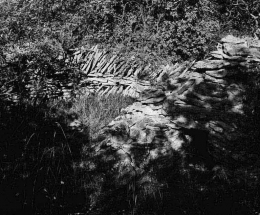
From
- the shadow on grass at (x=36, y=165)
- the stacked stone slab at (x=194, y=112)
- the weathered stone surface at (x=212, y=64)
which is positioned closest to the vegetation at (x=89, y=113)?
the shadow on grass at (x=36, y=165)

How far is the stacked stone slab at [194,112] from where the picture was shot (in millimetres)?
4441

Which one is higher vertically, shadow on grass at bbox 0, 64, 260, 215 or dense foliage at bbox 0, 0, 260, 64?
dense foliage at bbox 0, 0, 260, 64

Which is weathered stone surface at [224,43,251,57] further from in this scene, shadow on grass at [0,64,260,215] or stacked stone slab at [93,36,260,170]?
shadow on grass at [0,64,260,215]

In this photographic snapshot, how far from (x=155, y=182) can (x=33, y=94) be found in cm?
377

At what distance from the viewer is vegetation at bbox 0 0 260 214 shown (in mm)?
3670

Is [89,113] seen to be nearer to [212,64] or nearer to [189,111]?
[189,111]

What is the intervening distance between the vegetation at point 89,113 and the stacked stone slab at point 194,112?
280 millimetres

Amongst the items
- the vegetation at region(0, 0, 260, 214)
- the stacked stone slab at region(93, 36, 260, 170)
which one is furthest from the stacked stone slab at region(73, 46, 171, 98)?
the stacked stone slab at region(93, 36, 260, 170)

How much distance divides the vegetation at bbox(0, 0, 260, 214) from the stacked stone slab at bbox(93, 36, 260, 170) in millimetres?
280

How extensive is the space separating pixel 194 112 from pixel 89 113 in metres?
2.44

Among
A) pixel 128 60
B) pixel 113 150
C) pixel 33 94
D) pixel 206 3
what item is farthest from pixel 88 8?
pixel 113 150

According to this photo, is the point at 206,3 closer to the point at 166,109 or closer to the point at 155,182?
the point at 166,109

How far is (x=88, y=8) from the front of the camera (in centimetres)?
959

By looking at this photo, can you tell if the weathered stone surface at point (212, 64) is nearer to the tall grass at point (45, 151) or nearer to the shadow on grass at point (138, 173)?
the shadow on grass at point (138, 173)
